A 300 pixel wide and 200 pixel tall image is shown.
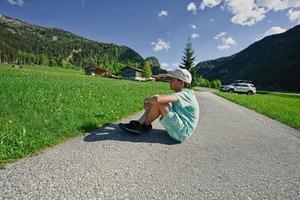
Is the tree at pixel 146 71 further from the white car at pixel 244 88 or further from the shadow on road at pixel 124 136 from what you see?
the shadow on road at pixel 124 136

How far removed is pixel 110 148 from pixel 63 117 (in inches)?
83.4

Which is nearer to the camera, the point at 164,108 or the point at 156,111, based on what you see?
the point at 164,108

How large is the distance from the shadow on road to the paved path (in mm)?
20

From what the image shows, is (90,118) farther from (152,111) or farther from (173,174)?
(173,174)

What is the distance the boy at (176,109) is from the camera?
487 cm

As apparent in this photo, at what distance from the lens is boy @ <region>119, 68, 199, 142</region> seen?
16.0ft

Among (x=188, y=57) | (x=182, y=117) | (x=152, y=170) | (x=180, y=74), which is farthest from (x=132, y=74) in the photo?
(x=152, y=170)

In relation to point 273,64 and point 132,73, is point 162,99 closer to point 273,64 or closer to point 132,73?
point 132,73

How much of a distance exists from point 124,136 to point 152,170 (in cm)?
Result: 178

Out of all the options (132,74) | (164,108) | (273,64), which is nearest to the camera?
(164,108)

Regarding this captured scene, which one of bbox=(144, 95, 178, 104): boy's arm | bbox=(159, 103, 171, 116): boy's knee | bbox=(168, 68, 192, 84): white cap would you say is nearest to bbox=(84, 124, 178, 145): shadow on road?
bbox=(159, 103, 171, 116): boy's knee

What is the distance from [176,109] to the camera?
16.7 feet

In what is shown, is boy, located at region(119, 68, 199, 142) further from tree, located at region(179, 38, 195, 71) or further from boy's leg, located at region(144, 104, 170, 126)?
tree, located at region(179, 38, 195, 71)

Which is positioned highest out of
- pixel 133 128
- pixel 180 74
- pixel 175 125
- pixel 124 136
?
pixel 180 74
